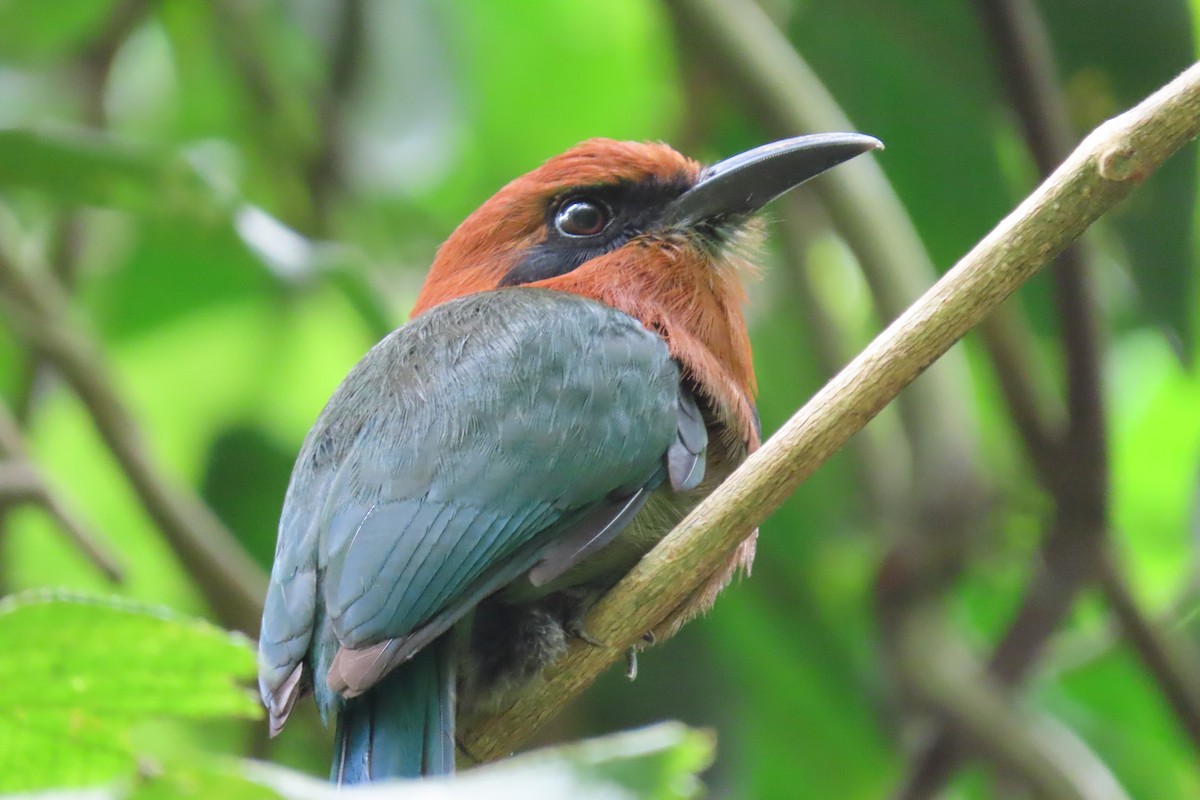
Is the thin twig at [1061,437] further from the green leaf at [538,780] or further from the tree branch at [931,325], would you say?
the green leaf at [538,780]

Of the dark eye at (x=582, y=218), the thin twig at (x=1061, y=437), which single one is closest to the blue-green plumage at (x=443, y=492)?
the dark eye at (x=582, y=218)

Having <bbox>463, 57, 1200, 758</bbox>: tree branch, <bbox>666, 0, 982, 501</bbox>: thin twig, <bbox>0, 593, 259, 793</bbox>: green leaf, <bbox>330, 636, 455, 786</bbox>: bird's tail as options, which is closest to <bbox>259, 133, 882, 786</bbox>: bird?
<bbox>330, 636, 455, 786</bbox>: bird's tail

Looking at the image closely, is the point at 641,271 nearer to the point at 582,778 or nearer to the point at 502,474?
the point at 502,474

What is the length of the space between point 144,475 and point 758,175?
4.85 ft

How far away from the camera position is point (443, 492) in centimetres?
232

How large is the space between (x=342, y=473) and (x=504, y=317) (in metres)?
0.42

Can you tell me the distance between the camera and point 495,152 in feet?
15.1

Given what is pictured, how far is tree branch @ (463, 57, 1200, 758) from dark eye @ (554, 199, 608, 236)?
47.0 inches

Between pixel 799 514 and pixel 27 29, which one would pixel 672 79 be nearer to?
pixel 799 514

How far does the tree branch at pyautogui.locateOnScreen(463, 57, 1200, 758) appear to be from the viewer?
1743 mm

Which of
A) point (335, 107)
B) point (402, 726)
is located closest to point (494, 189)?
point (335, 107)

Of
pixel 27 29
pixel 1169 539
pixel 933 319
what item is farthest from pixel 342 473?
pixel 1169 539

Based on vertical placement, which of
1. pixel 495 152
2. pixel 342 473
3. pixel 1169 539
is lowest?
pixel 342 473

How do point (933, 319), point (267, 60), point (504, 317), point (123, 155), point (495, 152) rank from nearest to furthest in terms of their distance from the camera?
point (933, 319)
point (504, 317)
point (123, 155)
point (267, 60)
point (495, 152)
